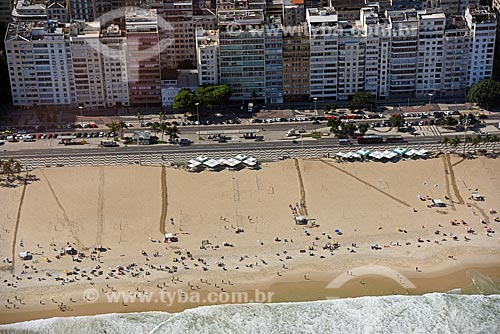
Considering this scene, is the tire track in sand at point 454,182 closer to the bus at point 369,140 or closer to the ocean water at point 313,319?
the bus at point 369,140

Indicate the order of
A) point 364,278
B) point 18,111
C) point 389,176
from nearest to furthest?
point 364,278, point 389,176, point 18,111

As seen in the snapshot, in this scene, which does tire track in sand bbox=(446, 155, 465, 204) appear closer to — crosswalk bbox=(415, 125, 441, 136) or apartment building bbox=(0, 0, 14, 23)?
crosswalk bbox=(415, 125, 441, 136)

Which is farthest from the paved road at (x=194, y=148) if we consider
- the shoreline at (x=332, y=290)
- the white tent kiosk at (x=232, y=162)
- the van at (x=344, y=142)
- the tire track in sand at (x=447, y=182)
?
the shoreline at (x=332, y=290)

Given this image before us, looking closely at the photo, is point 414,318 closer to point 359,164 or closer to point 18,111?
point 359,164

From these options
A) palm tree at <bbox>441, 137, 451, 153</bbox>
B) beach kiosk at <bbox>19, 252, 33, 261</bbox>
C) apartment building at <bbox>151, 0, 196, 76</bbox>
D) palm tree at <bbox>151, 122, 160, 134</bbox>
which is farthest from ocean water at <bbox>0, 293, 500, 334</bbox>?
apartment building at <bbox>151, 0, 196, 76</bbox>

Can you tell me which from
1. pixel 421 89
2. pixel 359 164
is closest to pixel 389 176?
pixel 359 164
